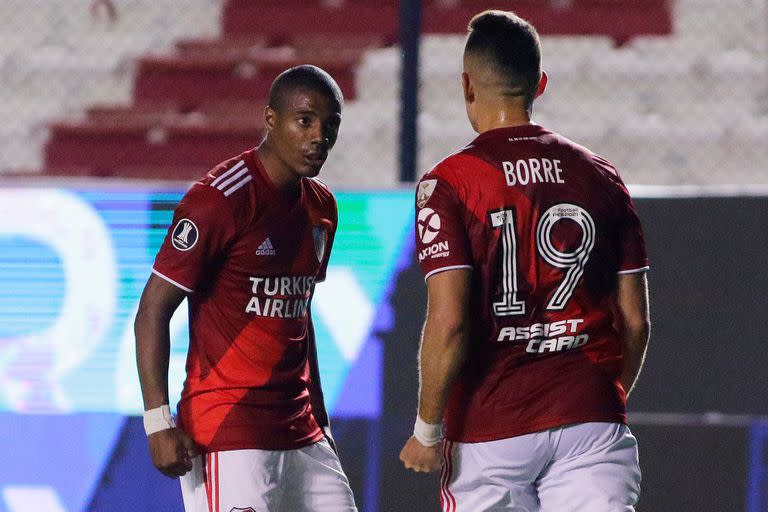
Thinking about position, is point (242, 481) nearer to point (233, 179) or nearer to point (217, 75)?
point (233, 179)

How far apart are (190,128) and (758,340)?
429 centimetres

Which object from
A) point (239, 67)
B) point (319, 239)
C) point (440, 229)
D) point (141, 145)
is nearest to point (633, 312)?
point (440, 229)

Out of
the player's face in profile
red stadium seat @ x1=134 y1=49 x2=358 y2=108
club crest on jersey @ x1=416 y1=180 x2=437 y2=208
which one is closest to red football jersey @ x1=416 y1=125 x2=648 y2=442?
club crest on jersey @ x1=416 y1=180 x2=437 y2=208

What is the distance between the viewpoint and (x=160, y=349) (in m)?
3.36

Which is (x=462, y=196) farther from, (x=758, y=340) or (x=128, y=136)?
(x=128, y=136)

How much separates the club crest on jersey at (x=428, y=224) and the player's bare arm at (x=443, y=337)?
0.36ft

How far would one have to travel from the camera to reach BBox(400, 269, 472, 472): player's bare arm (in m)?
3.05

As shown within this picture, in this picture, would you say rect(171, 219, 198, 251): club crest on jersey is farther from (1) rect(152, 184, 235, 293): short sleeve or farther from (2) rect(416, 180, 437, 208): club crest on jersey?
(2) rect(416, 180, 437, 208): club crest on jersey

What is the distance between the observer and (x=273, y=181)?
3.59 m

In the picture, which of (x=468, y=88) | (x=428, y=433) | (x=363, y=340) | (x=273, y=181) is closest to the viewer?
(x=428, y=433)

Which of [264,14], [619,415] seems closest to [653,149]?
[264,14]

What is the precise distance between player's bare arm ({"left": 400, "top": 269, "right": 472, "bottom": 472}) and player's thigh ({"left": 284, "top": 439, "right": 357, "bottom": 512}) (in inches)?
25.4

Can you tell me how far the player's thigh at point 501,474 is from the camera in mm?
3129

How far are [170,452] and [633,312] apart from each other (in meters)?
1.35
